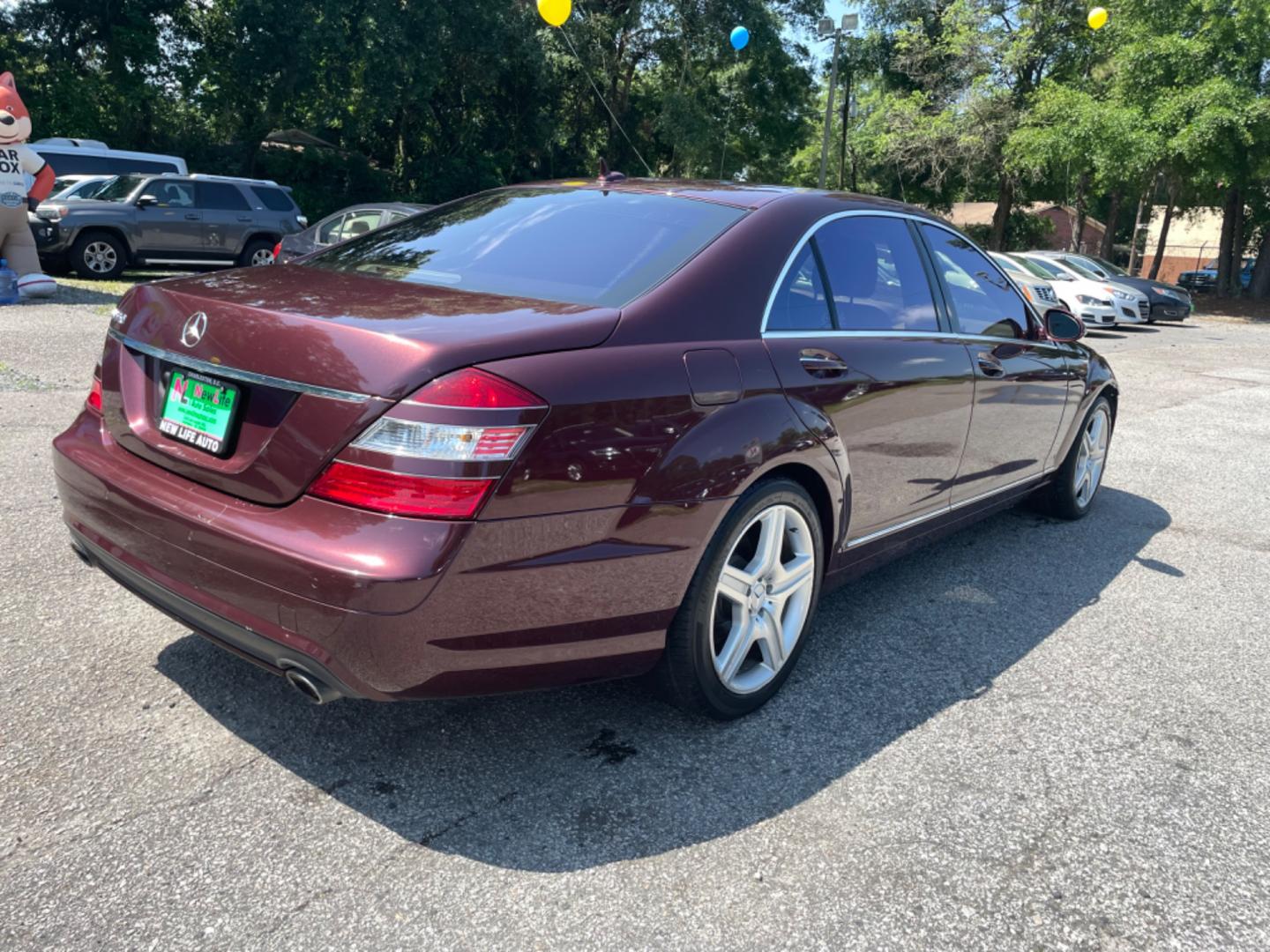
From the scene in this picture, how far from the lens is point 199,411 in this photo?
2482 millimetres

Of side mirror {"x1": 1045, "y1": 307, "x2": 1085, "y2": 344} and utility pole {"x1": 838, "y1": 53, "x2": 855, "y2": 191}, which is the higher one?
utility pole {"x1": 838, "y1": 53, "x2": 855, "y2": 191}

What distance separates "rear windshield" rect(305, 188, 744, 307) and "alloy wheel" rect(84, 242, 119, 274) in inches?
519

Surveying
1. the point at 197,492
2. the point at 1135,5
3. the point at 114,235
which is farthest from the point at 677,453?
the point at 1135,5

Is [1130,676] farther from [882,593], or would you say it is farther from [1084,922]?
[1084,922]

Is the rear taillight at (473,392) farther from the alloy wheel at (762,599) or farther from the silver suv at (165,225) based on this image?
the silver suv at (165,225)

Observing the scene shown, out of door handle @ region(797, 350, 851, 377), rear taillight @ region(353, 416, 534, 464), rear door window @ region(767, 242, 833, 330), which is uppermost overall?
A: rear door window @ region(767, 242, 833, 330)

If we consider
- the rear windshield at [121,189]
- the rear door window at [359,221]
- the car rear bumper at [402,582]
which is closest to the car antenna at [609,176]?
the car rear bumper at [402,582]

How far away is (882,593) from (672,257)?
196 centimetres

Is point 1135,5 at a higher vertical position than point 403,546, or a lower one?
higher

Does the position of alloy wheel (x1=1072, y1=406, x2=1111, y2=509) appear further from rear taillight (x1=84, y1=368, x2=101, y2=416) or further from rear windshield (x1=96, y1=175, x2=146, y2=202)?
rear windshield (x1=96, y1=175, x2=146, y2=202)

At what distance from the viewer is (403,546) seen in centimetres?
214

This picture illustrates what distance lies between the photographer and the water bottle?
1100 centimetres

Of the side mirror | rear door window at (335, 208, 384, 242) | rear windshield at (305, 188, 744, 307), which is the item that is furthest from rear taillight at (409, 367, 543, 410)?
rear door window at (335, 208, 384, 242)

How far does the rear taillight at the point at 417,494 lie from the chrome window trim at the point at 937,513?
1.61 m
